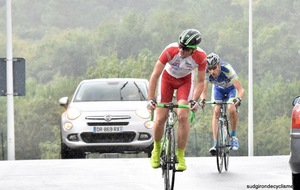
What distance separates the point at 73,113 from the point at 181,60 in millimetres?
8890

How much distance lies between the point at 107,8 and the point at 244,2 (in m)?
16.0

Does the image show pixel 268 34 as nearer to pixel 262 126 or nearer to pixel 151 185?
pixel 262 126

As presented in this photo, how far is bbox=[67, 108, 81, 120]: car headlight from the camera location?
22.5 m

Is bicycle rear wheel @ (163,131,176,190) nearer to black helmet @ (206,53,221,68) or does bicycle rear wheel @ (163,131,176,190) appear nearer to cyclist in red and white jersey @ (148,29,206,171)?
cyclist in red and white jersey @ (148,29,206,171)

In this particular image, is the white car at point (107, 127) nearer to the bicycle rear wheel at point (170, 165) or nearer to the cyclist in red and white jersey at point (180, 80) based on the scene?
the cyclist in red and white jersey at point (180, 80)

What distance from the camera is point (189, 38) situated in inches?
524

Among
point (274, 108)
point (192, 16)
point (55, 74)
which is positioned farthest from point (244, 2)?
point (55, 74)

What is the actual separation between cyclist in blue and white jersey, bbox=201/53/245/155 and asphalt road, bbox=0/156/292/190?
80 centimetres

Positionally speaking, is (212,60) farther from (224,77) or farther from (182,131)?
(182,131)

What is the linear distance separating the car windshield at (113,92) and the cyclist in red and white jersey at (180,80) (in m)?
8.62

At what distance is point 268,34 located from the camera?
120 meters

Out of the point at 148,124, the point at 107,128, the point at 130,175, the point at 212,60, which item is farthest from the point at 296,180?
the point at 107,128

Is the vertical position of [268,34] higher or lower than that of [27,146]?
higher

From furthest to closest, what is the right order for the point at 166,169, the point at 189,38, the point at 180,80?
the point at 180,80, the point at 189,38, the point at 166,169
